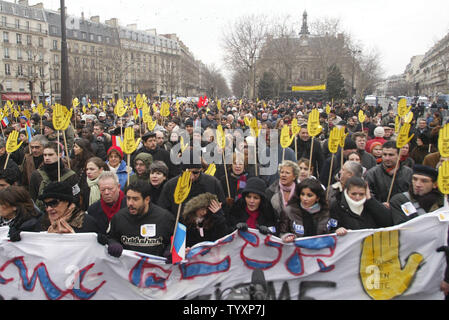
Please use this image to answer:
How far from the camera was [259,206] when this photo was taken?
3.63m

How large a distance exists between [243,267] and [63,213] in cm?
170

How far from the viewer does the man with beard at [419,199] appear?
3479 millimetres

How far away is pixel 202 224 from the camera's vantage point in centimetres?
342

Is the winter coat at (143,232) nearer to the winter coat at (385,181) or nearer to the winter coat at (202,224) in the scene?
the winter coat at (202,224)

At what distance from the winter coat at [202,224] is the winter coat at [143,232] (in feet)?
0.73

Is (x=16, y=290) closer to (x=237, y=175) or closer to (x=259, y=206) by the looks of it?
(x=259, y=206)

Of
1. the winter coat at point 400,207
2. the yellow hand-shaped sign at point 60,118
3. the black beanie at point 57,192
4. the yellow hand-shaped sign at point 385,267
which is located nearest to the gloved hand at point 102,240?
the black beanie at point 57,192

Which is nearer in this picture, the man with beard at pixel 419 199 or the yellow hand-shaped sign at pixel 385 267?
the yellow hand-shaped sign at pixel 385 267

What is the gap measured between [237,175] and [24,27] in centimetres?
6042

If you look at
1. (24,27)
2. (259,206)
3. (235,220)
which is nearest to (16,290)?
(235,220)

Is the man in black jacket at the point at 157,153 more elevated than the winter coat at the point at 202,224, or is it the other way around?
the man in black jacket at the point at 157,153

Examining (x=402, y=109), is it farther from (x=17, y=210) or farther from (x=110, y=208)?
(x=17, y=210)

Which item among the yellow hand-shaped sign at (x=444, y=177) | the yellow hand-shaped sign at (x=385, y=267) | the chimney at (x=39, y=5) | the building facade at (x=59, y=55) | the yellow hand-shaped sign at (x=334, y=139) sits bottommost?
the yellow hand-shaped sign at (x=385, y=267)

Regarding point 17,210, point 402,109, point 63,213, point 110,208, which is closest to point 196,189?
point 110,208
